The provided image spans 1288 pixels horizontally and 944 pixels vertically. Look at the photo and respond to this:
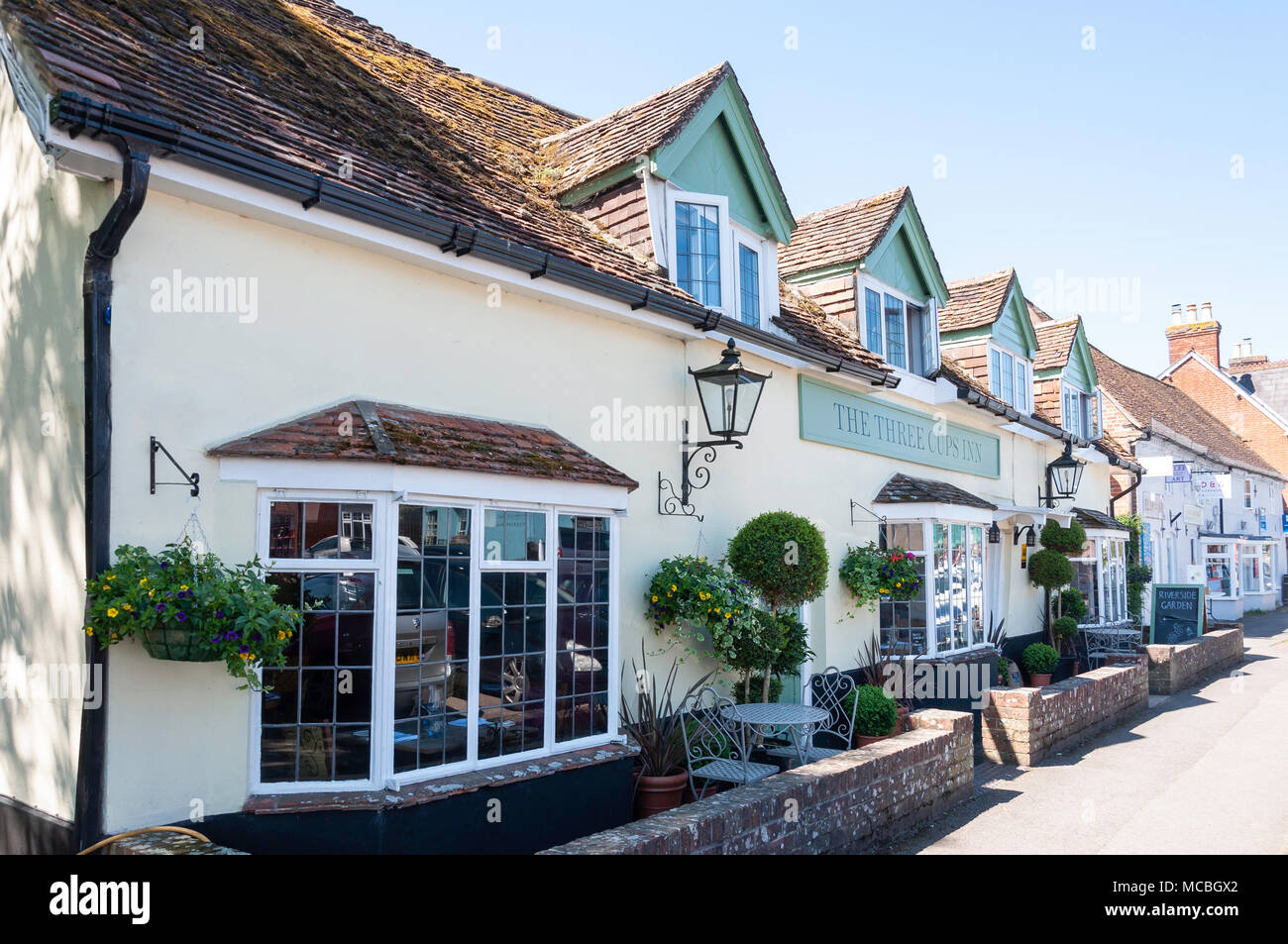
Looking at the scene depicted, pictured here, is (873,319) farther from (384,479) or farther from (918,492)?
(384,479)

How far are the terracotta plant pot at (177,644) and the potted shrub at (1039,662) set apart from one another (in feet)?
45.0

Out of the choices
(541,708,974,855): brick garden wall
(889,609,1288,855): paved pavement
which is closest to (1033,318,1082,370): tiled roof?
(889,609,1288,855): paved pavement

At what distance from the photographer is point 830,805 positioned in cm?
658

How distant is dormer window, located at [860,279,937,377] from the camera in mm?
12672

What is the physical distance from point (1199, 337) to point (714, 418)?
36164mm

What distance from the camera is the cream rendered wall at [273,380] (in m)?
5.15

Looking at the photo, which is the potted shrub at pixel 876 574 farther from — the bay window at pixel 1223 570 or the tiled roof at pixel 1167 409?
the bay window at pixel 1223 570

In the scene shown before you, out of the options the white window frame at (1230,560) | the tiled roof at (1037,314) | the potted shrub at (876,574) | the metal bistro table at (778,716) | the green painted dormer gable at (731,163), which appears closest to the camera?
the metal bistro table at (778,716)

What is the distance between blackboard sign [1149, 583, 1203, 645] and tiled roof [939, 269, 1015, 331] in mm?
7356

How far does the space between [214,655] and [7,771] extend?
1.99m

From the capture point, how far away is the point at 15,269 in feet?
20.1

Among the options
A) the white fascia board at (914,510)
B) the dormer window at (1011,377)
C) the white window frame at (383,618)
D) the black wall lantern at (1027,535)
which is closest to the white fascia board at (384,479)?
the white window frame at (383,618)
